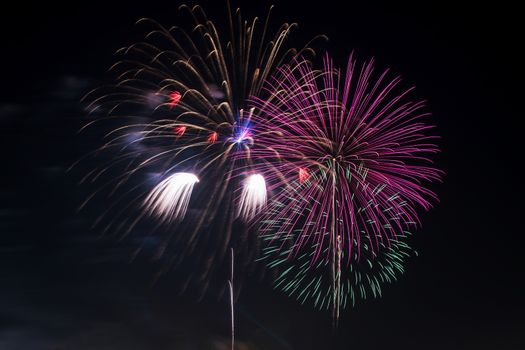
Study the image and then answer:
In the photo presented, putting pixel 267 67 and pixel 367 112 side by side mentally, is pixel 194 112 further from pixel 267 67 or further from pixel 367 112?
pixel 367 112

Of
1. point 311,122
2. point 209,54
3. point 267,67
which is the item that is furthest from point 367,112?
point 209,54

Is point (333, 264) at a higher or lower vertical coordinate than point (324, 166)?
lower

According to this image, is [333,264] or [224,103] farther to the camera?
[333,264]

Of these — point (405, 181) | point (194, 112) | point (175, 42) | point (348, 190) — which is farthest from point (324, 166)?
point (175, 42)

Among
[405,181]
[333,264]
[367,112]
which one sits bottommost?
[333,264]

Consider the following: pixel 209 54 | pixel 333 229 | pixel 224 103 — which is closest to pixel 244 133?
pixel 224 103

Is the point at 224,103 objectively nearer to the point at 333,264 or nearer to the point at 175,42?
the point at 175,42

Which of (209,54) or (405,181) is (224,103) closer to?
(209,54)

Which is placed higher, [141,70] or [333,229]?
[141,70]
